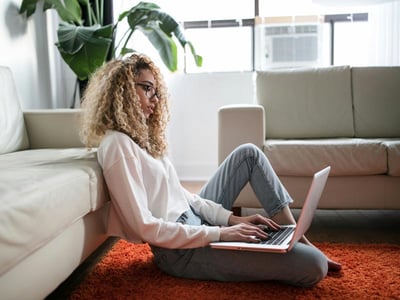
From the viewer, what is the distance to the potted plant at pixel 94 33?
2301 millimetres

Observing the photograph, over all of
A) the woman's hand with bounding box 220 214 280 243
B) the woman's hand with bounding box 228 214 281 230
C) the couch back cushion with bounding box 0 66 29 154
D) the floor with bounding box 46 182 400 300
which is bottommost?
the floor with bounding box 46 182 400 300

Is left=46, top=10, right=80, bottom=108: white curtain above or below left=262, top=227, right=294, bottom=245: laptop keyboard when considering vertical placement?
above

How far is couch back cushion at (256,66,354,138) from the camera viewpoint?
2326 millimetres

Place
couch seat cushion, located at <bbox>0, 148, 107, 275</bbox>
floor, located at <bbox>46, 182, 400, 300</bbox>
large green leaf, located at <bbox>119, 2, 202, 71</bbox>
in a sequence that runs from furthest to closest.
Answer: large green leaf, located at <bbox>119, 2, 202, 71</bbox>
floor, located at <bbox>46, 182, 400, 300</bbox>
couch seat cushion, located at <bbox>0, 148, 107, 275</bbox>

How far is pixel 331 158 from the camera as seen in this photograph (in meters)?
1.81

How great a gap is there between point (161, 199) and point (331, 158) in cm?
94

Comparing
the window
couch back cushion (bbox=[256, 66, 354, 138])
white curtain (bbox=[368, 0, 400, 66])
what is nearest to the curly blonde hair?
couch back cushion (bbox=[256, 66, 354, 138])

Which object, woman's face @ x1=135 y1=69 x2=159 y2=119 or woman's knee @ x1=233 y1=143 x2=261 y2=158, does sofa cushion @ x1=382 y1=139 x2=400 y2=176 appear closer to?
woman's knee @ x1=233 y1=143 x2=261 y2=158

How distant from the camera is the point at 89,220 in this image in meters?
1.20

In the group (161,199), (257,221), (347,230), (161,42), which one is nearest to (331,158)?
(347,230)

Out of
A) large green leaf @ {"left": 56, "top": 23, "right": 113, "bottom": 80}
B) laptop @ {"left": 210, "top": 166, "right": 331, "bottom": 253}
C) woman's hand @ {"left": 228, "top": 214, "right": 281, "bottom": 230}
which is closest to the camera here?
laptop @ {"left": 210, "top": 166, "right": 331, "bottom": 253}

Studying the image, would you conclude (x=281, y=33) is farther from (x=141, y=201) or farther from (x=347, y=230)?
(x=141, y=201)

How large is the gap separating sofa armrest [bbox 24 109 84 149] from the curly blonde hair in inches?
26.6

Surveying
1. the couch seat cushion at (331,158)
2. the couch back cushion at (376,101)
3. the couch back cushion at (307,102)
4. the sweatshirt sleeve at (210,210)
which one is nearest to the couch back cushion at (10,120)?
the sweatshirt sleeve at (210,210)
